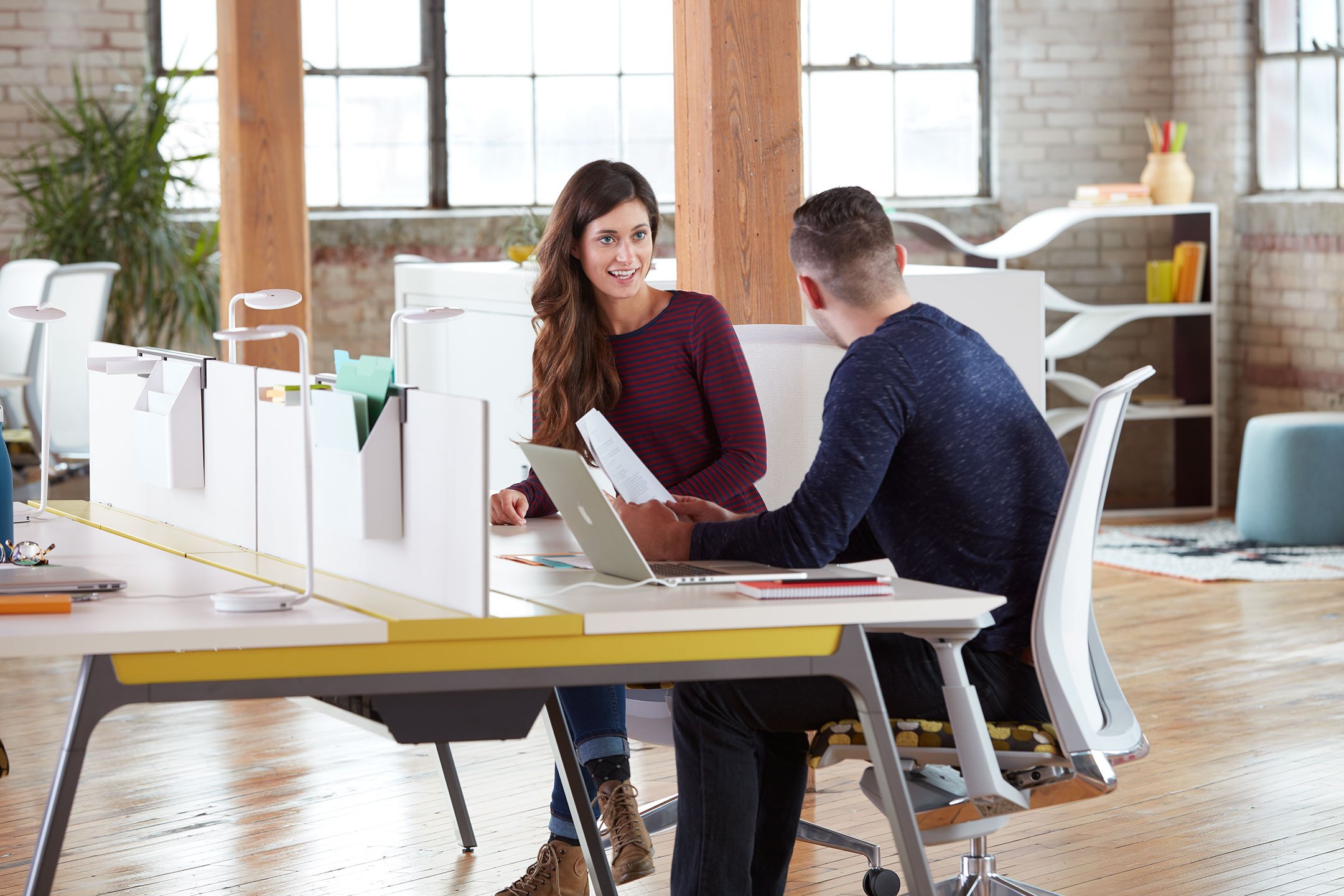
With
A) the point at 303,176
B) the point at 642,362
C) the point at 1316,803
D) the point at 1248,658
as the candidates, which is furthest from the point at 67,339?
the point at 1316,803

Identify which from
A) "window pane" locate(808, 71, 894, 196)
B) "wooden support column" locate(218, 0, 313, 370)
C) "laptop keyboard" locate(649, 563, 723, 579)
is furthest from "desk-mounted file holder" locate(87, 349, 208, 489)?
"window pane" locate(808, 71, 894, 196)

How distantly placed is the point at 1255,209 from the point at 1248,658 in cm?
344

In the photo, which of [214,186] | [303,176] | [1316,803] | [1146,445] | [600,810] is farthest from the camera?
[1146,445]

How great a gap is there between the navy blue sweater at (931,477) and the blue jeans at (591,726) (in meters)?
0.55

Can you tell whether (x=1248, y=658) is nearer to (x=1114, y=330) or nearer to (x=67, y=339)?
(x=1114, y=330)

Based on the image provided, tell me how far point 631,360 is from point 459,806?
1.00 metres

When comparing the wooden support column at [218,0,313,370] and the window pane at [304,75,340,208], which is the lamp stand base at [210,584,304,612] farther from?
the window pane at [304,75,340,208]

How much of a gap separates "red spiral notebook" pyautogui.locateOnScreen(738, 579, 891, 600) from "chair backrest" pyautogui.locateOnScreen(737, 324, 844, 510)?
1.26m

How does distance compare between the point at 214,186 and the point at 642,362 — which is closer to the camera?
the point at 642,362

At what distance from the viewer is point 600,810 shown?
3045 mm

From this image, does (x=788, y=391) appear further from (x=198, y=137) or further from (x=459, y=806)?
(x=198, y=137)

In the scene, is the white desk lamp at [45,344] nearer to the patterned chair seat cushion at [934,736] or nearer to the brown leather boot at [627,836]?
the brown leather boot at [627,836]

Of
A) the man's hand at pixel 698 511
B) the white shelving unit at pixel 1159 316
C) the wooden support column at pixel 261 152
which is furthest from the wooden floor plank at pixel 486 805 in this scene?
the white shelving unit at pixel 1159 316

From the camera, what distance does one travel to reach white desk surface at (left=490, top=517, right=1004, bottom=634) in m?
2.06
